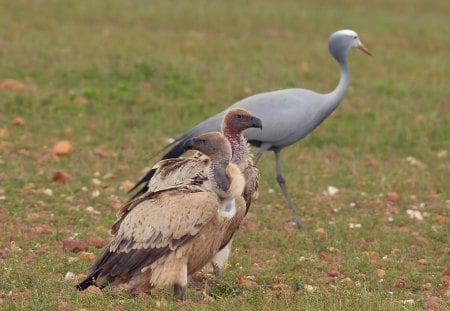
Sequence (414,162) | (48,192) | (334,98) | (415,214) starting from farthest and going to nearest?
(414,162) → (334,98) → (415,214) → (48,192)

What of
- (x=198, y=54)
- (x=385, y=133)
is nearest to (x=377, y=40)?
(x=198, y=54)

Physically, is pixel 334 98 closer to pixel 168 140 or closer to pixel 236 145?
pixel 236 145

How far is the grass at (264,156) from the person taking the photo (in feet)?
24.6

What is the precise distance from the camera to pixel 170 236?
6566 millimetres

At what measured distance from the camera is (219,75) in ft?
48.5

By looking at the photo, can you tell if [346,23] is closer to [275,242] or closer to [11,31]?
[11,31]

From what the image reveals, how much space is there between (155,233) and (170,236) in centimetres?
11

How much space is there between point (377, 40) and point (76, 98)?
7878 mm

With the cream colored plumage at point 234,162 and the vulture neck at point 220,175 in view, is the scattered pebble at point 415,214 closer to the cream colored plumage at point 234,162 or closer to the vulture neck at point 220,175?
the cream colored plumage at point 234,162

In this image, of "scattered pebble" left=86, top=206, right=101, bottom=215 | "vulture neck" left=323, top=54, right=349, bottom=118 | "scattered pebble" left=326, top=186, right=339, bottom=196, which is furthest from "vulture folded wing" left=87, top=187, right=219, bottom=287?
"scattered pebble" left=326, top=186, right=339, bottom=196

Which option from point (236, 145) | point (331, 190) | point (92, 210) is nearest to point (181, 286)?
point (236, 145)

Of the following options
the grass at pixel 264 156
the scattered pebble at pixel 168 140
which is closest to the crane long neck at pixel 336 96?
the grass at pixel 264 156

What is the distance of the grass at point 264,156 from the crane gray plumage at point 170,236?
21 cm

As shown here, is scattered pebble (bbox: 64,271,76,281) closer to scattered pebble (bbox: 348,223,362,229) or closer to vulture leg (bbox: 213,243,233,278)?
vulture leg (bbox: 213,243,233,278)
